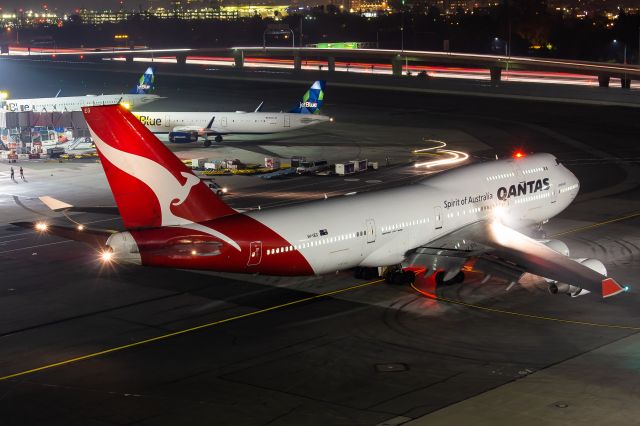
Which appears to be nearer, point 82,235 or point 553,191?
point 82,235

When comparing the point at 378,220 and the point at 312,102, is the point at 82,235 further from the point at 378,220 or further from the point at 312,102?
the point at 312,102

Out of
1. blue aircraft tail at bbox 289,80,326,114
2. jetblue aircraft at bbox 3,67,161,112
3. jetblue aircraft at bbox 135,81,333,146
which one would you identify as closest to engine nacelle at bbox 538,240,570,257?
jetblue aircraft at bbox 135,81,333,146

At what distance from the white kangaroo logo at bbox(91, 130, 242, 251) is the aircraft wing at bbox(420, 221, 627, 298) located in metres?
13.1

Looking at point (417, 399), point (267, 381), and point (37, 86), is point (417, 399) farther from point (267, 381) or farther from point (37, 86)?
point (37, 86)

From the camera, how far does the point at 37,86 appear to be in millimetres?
189125

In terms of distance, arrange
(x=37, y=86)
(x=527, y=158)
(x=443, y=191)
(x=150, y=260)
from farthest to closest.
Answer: (x=37, y=86), (x=527, y=158), (x=443, y=191), (x=150, y=260)

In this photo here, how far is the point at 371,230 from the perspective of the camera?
159 ft

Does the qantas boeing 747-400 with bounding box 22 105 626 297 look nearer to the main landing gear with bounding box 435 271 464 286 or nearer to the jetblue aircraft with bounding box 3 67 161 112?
the main landing gear with bounding box 435 271 464 286

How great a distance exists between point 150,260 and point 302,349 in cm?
791

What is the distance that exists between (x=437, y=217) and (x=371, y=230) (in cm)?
487

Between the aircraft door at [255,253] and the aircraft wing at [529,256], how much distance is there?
10691 millimetres

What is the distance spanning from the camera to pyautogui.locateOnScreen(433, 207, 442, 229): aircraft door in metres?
51.4

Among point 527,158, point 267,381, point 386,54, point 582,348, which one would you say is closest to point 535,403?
point 582,348

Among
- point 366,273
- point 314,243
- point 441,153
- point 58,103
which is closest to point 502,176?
point 366,273
